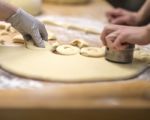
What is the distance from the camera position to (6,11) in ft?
3.02

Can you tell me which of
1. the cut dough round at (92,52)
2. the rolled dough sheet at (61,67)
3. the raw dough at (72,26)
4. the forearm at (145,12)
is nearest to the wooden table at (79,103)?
the rolled dough sheet at (61,67)

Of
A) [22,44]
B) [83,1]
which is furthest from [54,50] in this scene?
[83,1]

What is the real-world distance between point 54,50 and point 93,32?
0.99 feet

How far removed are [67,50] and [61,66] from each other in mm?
123

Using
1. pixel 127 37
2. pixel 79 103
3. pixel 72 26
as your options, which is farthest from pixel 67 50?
pixel 79 103

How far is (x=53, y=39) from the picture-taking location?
1082 mm

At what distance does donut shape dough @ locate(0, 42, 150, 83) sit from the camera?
2.54ft

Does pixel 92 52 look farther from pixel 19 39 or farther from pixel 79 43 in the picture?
pixel 19 39

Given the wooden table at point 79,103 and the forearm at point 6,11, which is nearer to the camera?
the wooden table at point 79,103

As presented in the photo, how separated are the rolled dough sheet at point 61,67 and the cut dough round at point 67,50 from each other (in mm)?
22

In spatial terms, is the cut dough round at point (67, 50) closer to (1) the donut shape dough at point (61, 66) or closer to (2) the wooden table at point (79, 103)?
(1) the donut shape dough at point (61, 66)

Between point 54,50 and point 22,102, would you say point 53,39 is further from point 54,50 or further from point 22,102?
point 22,102

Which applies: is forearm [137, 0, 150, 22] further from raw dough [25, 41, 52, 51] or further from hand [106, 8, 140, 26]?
raw dough [25, 41, 52, 51]

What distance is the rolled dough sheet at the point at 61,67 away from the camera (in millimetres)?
775
